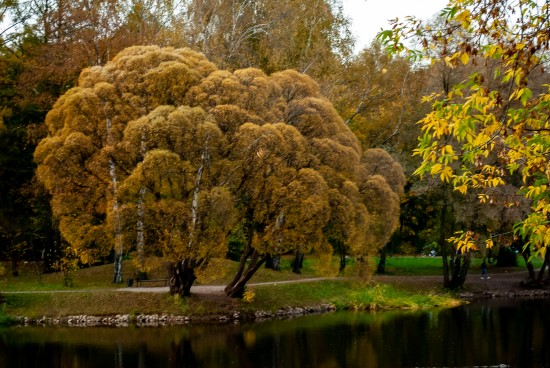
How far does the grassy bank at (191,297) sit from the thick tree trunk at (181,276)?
0.42 metres

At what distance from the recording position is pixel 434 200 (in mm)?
42969

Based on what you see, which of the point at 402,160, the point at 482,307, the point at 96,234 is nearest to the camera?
the point at 96,234

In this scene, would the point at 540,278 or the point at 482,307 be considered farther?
the point at 540,278

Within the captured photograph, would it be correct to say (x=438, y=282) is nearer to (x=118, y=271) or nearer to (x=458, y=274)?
(x=458, y=274)

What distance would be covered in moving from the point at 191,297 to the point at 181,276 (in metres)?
1.16

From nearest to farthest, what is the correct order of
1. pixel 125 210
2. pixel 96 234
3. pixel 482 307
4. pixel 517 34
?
pixel 517 34, pixel 125 210, pixel 96 234, pixel 482 307

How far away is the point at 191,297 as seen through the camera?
30.7 m

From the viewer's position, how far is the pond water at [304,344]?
68.0 feet

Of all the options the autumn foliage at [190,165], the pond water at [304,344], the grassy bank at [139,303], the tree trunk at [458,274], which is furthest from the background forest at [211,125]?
the pond water at [304,344]

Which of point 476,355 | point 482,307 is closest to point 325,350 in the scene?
point 476,355

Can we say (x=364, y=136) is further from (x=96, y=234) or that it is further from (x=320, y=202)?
(x=96, y=234)

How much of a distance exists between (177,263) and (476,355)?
13.2 m

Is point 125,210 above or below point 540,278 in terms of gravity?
above

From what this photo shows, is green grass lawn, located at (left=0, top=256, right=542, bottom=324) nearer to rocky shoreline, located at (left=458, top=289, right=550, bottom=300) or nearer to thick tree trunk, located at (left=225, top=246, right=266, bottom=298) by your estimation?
thick tree trunk, located at (left=225, top=246, right=266, bottom=298)
